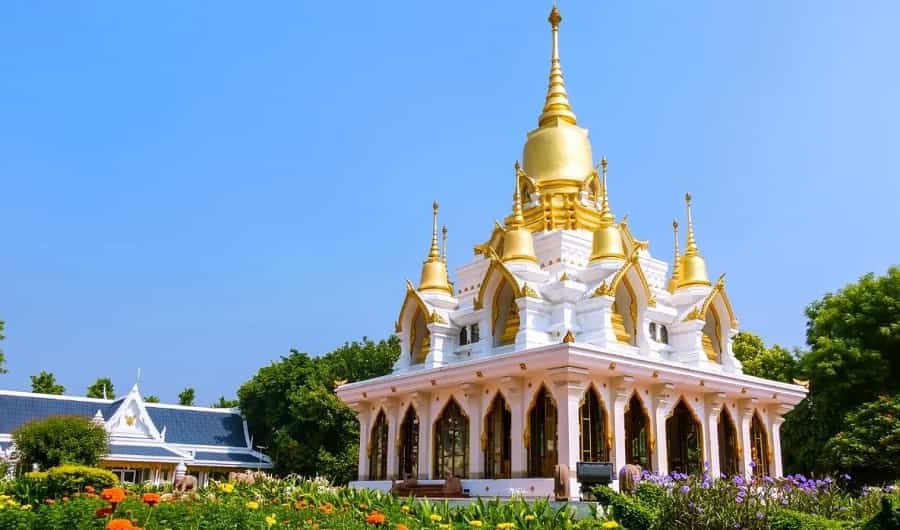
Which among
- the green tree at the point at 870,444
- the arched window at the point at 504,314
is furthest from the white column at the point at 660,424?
the green tree at the point at 870,444

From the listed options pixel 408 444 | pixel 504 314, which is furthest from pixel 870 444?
pixel 408 444

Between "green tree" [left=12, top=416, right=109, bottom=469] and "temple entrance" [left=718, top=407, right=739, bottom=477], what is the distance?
20.7 m

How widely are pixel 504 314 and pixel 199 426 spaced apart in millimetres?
23314

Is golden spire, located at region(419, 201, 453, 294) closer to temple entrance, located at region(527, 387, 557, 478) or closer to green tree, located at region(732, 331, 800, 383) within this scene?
temple entrance, located at region(527, 387, 557, 478)

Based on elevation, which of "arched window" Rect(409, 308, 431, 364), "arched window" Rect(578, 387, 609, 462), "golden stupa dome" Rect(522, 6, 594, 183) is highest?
"golden stupa dome" Rect(522, 6, 594, 183)

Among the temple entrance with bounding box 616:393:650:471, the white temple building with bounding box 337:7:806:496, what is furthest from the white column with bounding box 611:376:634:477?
the temple entrance with bounding box 616:393:650:471

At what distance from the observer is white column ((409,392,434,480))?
2197 cm

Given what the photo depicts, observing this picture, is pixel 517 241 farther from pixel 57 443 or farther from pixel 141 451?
pixel 141 451

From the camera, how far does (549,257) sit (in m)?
23.8

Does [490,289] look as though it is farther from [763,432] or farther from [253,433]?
[253,433]

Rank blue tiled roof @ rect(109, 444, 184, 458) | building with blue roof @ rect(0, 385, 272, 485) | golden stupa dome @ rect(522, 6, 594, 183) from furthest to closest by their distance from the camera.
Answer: building with blue roof @ rect(0, 385, 272, 485)
blue tiled roof @ rect(109, 444, 184, 458)
golden stupa dome @ rect(522, 6, 594, 183)

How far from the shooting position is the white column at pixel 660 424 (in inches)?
775

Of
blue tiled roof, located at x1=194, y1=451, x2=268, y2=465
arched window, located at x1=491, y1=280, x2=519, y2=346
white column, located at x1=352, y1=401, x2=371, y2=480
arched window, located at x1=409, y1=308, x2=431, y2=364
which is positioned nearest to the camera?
arched window, located at x1=491, y1=280, x2=519, y2=346

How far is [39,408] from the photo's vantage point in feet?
117
